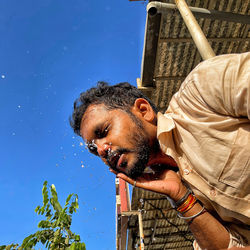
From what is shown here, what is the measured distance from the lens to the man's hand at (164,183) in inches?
68.1

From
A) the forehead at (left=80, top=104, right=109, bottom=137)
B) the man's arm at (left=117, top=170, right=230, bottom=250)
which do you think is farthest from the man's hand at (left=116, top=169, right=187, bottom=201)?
the forehead at (left=80, top=104, right=109, bottom=137)

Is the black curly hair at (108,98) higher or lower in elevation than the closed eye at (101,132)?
higher

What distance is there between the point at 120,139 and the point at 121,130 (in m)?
0.08

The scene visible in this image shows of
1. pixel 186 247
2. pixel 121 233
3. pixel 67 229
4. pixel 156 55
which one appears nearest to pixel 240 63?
pixel 67 229

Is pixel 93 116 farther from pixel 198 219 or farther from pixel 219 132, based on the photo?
pixel 198 219

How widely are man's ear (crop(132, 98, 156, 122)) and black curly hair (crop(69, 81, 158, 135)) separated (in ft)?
0.20

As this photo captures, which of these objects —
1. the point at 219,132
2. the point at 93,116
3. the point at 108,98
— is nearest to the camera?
the point at 219,132

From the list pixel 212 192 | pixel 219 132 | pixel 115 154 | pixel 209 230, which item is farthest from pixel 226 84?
pixel 209 230

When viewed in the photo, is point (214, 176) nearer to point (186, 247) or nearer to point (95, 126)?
point (95, 126)

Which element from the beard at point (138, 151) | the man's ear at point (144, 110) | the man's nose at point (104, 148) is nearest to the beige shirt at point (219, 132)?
the beard at point (138, 151)

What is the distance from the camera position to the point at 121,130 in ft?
5.92

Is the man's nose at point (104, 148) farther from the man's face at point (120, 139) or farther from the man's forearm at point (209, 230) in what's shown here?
the man's forearm at point (209, 230)

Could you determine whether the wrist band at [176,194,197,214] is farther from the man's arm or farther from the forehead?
the forehead

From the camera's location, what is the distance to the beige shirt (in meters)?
1.13
